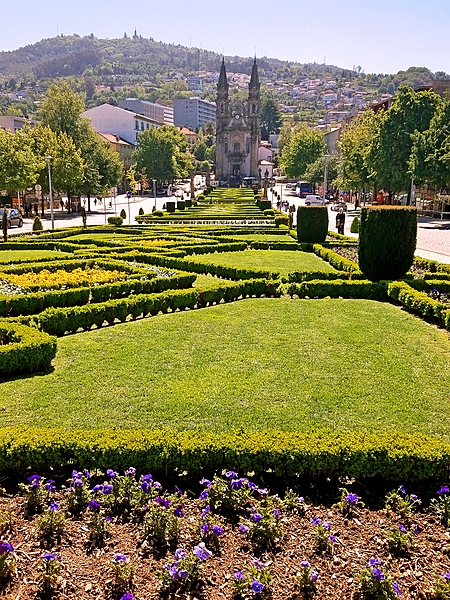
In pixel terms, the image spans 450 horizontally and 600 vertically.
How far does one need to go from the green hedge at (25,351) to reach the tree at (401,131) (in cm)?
3802

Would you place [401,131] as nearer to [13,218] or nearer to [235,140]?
[13,218]

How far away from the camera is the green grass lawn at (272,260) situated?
17469mm

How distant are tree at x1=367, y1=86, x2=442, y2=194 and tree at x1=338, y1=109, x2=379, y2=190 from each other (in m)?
1.89

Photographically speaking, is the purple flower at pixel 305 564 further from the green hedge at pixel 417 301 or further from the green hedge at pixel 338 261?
the green hedge at pixel 338 261

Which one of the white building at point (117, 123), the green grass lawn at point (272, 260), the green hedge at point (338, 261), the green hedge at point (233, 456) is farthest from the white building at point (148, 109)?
the green hedge at point (233, 456)

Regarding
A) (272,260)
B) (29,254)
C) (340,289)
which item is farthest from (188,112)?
(340,289)

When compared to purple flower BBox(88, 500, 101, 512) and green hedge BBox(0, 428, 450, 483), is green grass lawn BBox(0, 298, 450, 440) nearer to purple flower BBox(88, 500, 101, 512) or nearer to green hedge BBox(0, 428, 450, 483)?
green hedge BBox(0, 428, 450, 483)

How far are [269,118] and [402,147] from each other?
133605 millimetres

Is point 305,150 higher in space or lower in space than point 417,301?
higher

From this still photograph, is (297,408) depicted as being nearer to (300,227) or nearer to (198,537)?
(198,537)

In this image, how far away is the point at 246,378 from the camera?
290 inches

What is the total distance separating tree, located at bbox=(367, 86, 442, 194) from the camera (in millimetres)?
41312

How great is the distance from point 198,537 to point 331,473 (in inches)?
56.8

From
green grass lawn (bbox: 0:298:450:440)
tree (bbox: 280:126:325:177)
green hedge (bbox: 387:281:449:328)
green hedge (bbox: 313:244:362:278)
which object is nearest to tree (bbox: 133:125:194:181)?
tree (bbox: 280:126:325:177)
